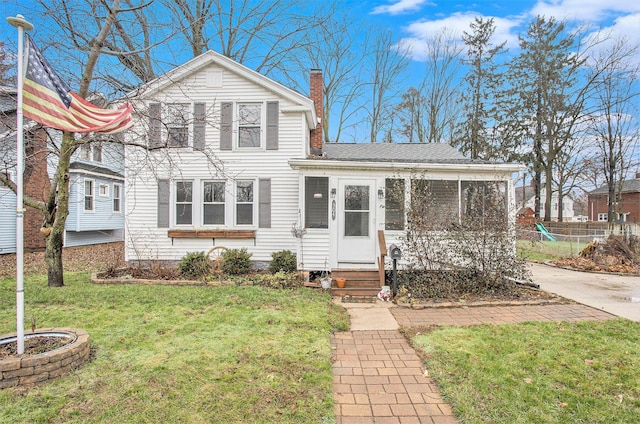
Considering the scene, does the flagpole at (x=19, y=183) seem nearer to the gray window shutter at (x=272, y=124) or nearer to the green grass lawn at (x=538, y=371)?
the green grass lawn at (x=538, y=371)

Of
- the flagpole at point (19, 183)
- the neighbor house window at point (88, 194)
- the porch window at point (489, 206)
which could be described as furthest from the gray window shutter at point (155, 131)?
the neighbor house window at point (88, 194)

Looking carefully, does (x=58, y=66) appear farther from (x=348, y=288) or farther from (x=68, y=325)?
(x=348, y=288)

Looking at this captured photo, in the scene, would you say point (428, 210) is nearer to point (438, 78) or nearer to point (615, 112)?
point (438, 78)

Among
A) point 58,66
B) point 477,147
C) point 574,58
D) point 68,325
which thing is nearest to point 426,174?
point 68,325

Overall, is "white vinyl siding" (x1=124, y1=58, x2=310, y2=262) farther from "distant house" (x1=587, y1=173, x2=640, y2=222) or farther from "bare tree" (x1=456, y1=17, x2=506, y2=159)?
"distant house" (x1=587, y1=173, x2=640, y2=222)

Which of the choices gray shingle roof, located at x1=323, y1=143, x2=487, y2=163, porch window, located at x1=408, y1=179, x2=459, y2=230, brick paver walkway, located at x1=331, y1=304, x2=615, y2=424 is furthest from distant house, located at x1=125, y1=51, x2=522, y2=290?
brick paver walkway, located at x1=331, y1=304, x2=615, y2=424

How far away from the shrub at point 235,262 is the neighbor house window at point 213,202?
1.13 meters

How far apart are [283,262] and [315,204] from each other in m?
1.83

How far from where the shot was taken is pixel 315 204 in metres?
8.70

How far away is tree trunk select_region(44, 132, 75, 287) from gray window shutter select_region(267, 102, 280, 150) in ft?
15.2

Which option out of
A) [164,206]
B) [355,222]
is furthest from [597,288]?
[164,206]

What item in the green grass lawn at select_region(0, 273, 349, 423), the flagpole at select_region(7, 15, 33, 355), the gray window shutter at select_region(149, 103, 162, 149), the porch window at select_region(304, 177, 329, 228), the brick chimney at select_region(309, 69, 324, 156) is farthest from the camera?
the brick chimney at select_region(309, 69, 324, 156)

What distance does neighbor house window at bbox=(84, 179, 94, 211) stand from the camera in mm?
16006

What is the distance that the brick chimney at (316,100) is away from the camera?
1162cm
